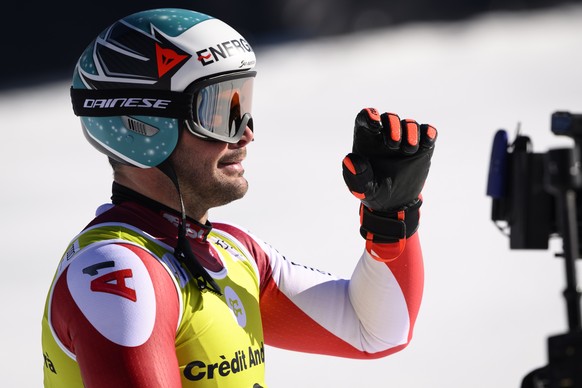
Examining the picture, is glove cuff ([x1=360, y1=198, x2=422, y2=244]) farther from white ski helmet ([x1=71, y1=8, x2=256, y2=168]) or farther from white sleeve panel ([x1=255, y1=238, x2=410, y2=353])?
white ski helmet ([x1=71, y1=8, x2=256, y2=168])

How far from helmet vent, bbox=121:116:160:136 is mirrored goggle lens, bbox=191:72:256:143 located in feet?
0.41

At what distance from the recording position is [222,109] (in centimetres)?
325

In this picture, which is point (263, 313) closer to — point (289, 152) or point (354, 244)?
point (354, 244)

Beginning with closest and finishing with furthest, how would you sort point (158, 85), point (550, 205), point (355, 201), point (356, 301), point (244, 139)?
point (550, 205), point (158, 85), point (244, 139), point (356, 301), point (355, 201)

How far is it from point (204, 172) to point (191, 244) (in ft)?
0.71

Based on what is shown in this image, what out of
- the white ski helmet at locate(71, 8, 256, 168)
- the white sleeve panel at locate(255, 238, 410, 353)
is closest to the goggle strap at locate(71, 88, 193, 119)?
the white ski helmet at locate(71, 8, 256, 168)

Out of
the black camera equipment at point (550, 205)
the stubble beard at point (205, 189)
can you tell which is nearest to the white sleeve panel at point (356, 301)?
the stubble beard at point (205, 189)

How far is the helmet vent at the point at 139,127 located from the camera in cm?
323

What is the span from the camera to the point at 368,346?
3645 millimetres

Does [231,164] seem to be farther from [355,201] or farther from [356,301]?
[355,201]

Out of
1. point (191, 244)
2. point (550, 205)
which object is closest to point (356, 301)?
point (191, 244)

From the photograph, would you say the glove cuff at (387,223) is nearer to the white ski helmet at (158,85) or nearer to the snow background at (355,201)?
the white ski helmet at (158,85)

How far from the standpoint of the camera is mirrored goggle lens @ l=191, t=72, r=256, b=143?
3213 mm

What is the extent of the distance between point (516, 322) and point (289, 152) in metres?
4.26
